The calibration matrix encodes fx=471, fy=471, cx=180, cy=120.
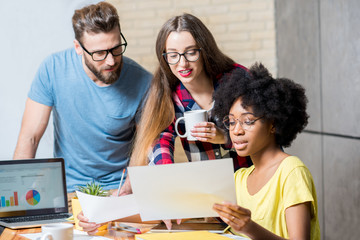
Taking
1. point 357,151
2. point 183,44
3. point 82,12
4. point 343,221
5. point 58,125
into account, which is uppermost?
point 82,12

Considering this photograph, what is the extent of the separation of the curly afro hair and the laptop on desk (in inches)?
28.3

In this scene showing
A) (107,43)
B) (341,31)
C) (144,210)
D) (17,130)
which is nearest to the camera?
(144,210)

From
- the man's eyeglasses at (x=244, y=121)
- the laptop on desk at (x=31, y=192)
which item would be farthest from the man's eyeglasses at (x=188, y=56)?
the laptop on desk at (x=31, y=192)

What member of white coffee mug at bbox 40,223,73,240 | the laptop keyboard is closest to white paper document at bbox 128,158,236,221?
white coffee mug at bbox 40,223,73,240

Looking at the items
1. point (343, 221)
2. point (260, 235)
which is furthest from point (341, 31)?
point (260, 235)

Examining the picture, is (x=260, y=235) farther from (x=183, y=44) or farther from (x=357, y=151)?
(x=357, y=151)

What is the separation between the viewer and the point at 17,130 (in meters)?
3.36

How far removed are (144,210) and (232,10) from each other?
2.83 metres

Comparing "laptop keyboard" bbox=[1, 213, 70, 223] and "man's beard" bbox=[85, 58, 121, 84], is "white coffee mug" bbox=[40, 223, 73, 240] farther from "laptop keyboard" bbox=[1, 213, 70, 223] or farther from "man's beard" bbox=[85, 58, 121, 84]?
"man's beard" bbox=[85, 58, 121, 84]

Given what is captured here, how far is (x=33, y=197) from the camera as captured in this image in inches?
69.4

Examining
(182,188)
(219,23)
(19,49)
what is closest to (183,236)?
(182,188)

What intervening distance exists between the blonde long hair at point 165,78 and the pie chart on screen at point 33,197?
548 millimetres

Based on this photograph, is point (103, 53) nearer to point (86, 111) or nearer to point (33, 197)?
point (86, 111)

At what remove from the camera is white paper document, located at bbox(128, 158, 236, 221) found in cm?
132
